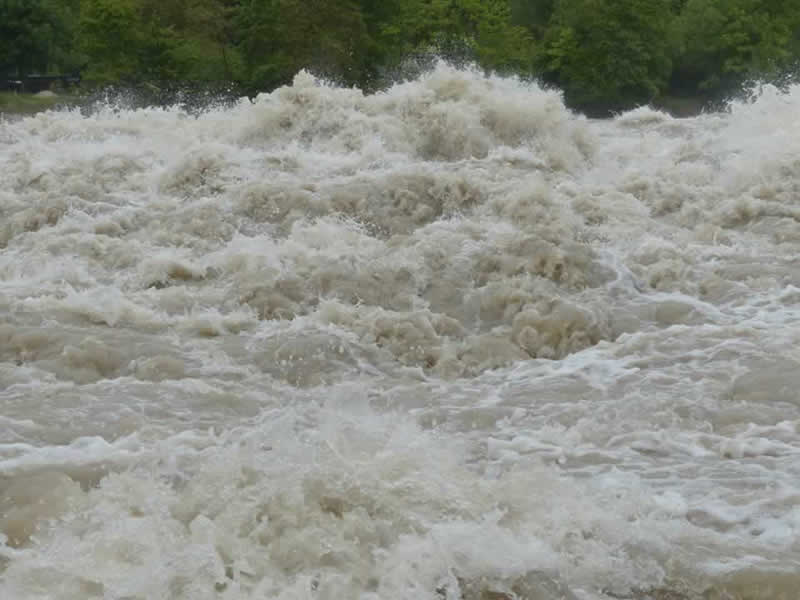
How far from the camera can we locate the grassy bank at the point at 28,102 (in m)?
28.2

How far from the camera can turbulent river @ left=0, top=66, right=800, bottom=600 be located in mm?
4422

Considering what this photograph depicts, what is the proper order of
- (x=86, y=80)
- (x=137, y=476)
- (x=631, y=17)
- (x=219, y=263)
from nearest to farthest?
(x=137, y=476) → (x=219, y=263) → (x=86, y=80) → (x=631, y=17)

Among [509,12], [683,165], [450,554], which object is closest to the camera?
[450,554]

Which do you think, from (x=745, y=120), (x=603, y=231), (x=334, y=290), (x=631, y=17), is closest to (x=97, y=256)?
(x=334, y=290)

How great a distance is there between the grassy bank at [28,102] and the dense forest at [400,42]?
111 cm

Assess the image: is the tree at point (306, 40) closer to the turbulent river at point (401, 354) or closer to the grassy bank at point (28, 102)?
the grassy bank at point (28, 102)

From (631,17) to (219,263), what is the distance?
27.2m

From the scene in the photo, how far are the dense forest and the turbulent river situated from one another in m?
16.8

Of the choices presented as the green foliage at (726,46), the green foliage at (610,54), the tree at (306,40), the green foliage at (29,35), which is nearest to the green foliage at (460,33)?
the green foliage at (610,54)

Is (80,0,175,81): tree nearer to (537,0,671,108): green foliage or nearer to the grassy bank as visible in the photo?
the grassy bank

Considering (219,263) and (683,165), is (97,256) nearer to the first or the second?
(219,263)

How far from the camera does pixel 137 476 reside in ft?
16.8

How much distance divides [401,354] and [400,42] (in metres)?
26.4

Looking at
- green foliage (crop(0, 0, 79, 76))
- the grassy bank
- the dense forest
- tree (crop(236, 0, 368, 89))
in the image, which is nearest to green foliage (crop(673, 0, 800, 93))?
the dense forest
